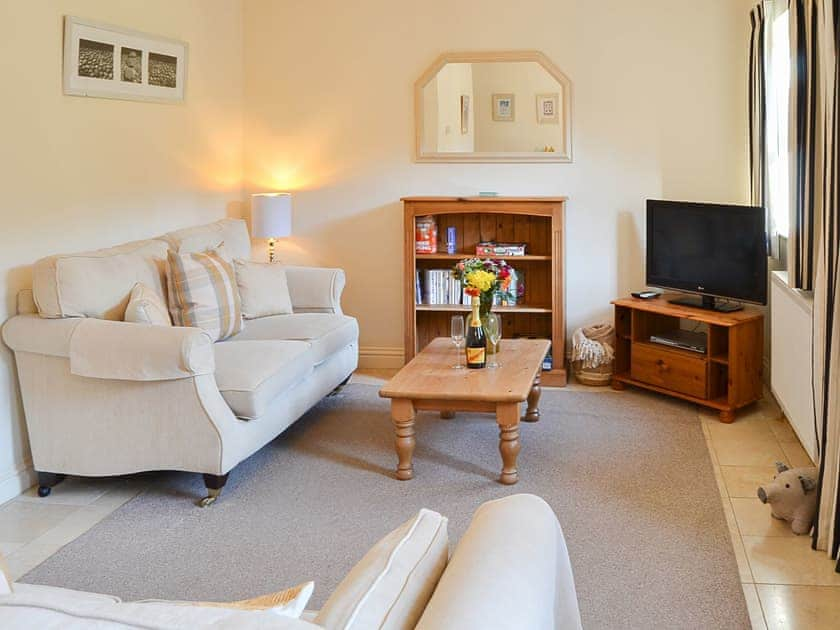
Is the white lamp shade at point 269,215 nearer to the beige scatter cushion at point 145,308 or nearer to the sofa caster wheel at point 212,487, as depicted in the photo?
the beige scatter cushion at point 145,308

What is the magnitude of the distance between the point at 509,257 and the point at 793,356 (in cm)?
204

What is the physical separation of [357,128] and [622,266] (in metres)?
1.85

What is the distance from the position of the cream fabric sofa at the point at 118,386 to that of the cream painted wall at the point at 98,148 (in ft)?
0.55

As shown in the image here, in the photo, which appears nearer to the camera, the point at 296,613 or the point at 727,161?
the point at 296,613

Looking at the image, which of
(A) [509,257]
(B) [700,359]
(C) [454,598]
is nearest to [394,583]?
(C) [454,598]

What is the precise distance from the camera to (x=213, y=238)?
538cm

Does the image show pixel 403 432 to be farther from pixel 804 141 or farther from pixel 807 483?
pixel 804 141

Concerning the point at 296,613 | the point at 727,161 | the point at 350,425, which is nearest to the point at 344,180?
the point at 350,425

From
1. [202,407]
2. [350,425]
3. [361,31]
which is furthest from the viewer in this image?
[361,31]

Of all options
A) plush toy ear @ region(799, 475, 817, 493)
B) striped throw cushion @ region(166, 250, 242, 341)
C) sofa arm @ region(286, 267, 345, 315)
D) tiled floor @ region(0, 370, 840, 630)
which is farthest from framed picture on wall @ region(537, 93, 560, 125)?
plush toy ear @ region(799, 475, 817, 493)

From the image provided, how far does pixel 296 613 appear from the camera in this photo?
4.29 ft

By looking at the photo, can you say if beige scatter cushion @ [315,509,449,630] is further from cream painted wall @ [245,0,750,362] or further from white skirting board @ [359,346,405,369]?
white skirting board @ [359,346,405,369]

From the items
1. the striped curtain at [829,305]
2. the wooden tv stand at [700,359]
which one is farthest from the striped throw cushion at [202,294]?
the striped curtain at [829,305]

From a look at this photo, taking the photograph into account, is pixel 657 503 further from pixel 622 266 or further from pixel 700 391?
pixel 622 266
